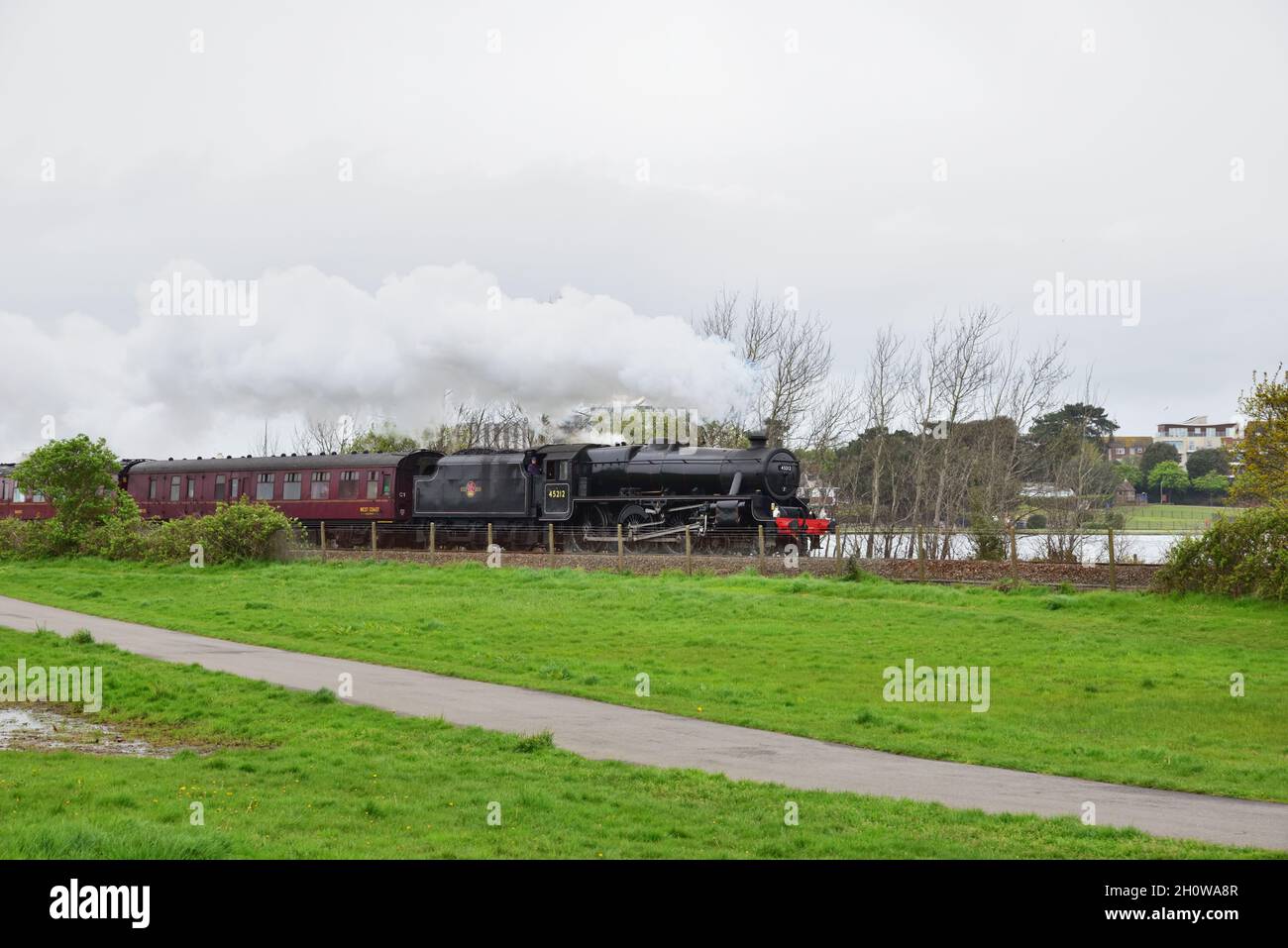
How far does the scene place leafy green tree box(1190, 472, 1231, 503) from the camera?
193ft

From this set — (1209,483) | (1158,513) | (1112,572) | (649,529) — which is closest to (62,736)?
(1112,572)

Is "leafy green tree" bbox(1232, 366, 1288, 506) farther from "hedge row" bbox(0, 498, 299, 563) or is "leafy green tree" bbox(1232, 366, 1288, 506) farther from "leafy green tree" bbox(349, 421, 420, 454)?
"leafy green tree" bbox(349, 421, 420, 454)

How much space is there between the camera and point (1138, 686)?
599 inches

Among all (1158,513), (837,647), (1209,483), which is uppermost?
(1209,483)

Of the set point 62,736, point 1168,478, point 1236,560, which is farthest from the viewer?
point 1168,478

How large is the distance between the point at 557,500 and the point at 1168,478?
45.0 metres

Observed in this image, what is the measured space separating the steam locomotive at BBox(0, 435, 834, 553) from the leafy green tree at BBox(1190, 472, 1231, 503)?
33.6 metres

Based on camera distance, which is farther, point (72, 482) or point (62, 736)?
point (72, 482)

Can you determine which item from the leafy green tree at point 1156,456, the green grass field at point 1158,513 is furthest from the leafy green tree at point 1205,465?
the leafy green tree at point 1156,456

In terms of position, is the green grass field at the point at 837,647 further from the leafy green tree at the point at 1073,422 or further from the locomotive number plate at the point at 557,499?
the leafy green tree at the point at 1073,422

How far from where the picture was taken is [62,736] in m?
11.2

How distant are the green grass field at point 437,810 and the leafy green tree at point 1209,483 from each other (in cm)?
5471

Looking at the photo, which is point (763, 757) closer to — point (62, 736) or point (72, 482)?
point (62, 736)
